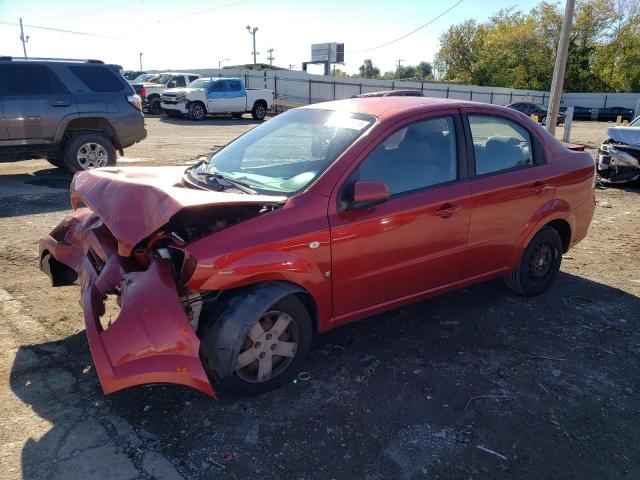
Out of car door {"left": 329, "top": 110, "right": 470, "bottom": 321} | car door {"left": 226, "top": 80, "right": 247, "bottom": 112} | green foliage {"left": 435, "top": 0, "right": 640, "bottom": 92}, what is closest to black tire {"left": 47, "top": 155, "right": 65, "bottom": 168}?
car door {"left": 329, "top": 110, "right": 470, "bottom": 321}

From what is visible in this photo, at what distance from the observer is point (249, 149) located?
13.3 feet

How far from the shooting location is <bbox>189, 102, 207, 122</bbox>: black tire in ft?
75.6

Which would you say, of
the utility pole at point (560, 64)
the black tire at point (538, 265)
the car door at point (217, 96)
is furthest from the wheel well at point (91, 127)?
the car door at point (217, 96)

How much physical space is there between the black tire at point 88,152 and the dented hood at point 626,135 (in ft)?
31.3

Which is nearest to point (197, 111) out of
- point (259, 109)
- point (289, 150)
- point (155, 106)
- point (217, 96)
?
point (217, 96)

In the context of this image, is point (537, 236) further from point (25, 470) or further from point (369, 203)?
point (25, 470)

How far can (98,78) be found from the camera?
926cm

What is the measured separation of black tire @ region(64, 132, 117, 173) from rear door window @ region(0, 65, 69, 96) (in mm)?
843

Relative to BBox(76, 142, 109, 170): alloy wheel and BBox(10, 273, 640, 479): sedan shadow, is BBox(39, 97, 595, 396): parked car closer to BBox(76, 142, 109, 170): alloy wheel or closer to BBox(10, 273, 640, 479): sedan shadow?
BBox(10, 273, 640, 479): sedan shadow

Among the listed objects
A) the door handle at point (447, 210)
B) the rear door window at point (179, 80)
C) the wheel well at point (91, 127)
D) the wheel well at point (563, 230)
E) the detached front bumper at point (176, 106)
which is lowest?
the wheel well at point (563, 230)

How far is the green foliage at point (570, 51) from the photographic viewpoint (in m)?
53.9

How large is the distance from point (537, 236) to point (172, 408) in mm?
3349

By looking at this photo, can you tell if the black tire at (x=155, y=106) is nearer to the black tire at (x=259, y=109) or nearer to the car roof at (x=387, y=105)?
the black tire at (x=259, y=109)

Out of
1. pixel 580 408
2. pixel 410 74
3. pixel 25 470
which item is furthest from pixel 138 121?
pixel 410 74
